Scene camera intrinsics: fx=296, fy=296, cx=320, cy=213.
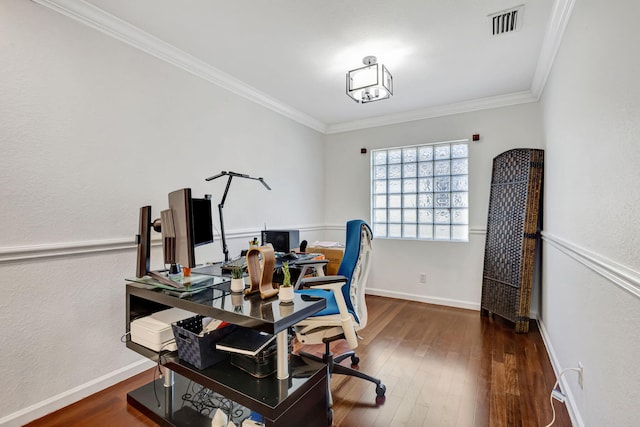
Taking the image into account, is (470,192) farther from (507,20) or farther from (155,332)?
(155,332)

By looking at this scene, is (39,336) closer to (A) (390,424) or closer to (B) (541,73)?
(A) (390,424)

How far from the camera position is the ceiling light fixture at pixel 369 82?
2.34 m

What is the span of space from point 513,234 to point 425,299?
136cm

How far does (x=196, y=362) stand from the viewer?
1305mm

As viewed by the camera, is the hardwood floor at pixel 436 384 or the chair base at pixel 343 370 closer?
the hardwood floor at pixel 436 384

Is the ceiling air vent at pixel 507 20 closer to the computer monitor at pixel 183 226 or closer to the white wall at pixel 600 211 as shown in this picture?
the white wall at pixel 600 211

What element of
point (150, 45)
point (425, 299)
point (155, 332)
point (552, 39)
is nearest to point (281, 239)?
point (155, 332)

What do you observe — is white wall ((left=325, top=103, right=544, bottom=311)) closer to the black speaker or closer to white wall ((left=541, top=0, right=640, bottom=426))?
white wall ((left=541, top=0, right=640, bottom=426))

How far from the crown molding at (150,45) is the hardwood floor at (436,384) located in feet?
8.03

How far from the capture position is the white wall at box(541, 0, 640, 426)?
3.22 ft

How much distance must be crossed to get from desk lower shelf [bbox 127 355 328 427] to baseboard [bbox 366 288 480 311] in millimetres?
2823

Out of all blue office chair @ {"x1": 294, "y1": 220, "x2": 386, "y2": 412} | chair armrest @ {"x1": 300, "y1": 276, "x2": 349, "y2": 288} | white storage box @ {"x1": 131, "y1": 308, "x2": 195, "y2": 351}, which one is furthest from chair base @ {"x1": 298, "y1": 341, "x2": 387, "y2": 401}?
white storage box @ {"x1": 131, "y1": 308, "x2": 195, "y2": 351}

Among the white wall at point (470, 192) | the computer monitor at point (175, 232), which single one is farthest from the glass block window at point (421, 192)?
the computer monitor at point (175, 232)

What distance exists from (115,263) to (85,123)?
3.15ft
